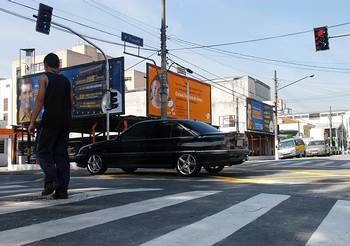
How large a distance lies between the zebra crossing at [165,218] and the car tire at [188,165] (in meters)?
4.24

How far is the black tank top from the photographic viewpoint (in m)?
5.82

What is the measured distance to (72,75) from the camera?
101 ft

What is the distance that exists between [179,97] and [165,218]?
3049cm

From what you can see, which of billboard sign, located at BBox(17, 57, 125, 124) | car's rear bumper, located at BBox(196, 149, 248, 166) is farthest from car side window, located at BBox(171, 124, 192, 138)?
billboard sign, located at BBox(17, 57, 125, 124)

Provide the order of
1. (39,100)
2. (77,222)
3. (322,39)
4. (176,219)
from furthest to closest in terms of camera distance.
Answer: (322,39) < (39,100) < (176,219) < (77,222)

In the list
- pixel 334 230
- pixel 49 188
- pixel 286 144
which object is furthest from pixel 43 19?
pixel 286 144

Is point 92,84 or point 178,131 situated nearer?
point 178,131

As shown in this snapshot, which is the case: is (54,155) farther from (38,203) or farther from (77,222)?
(77,222)

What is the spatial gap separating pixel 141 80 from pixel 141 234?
278ft

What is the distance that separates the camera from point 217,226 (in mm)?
4387

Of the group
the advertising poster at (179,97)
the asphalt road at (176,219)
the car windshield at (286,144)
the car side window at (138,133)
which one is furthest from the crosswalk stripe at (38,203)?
the car windshield at (286,144)

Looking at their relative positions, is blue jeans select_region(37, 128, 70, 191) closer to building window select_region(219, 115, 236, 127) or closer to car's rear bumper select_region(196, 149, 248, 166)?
car's rear bumper select_region(196, 149, 248, 166)

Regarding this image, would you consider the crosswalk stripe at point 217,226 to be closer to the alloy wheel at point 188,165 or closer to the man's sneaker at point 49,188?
the man's sneaker at point 49,188

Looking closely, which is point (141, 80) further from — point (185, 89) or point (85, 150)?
point (85, 150)
